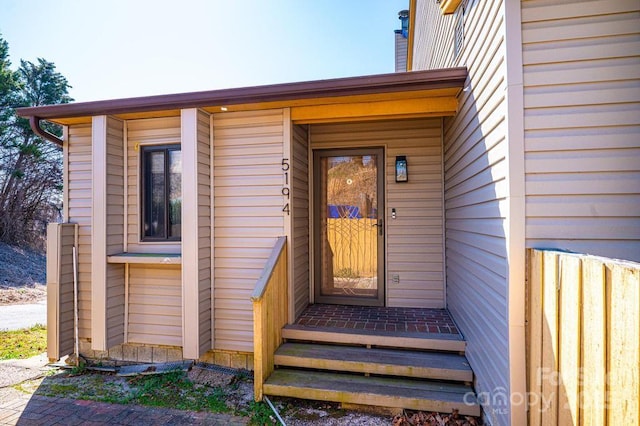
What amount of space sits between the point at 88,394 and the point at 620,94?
5.14 m

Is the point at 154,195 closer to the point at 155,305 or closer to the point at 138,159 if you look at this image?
the point at 138,159

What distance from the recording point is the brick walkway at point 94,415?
2758 millimetres

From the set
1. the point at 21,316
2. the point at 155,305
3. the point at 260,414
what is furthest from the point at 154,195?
the point at 21,316

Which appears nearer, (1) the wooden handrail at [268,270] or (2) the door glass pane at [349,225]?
(1) the wooden handrail at [268,270]

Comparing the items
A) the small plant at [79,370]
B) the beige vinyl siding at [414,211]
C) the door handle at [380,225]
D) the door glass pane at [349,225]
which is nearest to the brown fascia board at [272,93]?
the beige vinyl siding at [414,211]

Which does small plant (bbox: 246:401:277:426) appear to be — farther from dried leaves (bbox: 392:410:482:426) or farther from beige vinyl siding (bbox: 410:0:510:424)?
beige vinyl siding (bbox: 410:0:510:424)

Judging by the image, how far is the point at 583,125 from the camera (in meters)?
1.91

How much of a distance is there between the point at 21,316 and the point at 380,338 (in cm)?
722

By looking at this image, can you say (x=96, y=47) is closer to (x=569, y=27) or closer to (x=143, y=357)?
(x=143, y=357)

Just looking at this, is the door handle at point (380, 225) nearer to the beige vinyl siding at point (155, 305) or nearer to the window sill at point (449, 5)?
the window sill at point (449, 5)

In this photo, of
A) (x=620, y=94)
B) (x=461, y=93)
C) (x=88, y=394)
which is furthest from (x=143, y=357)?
(x=620, y=94)

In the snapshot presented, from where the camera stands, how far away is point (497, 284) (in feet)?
7.20

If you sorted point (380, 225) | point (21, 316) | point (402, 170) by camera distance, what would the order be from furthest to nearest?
point (21, 316), point (380, 225), point (402, 170)

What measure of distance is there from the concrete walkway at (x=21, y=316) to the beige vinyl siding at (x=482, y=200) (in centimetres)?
705
